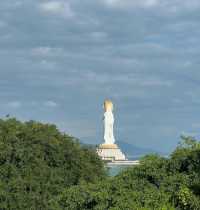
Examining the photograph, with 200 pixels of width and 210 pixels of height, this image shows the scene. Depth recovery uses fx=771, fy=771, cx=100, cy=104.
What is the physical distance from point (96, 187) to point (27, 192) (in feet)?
24.0

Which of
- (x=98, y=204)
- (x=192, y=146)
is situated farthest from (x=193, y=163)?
(x=98, y=204)

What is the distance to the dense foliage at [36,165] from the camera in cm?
3488

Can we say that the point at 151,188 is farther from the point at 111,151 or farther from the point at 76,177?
the point at 111,151

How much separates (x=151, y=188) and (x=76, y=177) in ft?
37.3

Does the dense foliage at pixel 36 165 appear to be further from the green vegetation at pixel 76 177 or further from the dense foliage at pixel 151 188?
the dense foliage at pixel 151 188

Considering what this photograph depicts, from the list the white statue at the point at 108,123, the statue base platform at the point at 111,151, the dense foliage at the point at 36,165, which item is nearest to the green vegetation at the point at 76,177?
the dense foliage at the point at 36,165

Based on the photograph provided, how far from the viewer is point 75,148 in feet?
130

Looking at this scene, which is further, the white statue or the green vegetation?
the white statue

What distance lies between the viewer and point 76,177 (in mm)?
38406

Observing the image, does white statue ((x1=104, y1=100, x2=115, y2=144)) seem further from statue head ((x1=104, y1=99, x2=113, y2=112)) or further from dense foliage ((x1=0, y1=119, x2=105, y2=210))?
dense foliage ((x1=0, y1=119, x2=105, y2=210))

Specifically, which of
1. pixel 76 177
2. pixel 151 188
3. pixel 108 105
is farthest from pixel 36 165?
pixel 108 105

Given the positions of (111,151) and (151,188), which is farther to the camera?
(111,151)

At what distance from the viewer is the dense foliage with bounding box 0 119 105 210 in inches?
1373

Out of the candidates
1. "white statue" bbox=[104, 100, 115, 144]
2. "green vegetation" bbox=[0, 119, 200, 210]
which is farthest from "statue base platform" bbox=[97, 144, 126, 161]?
"green vegetation" bbox=[0, 119, 200, 210]
